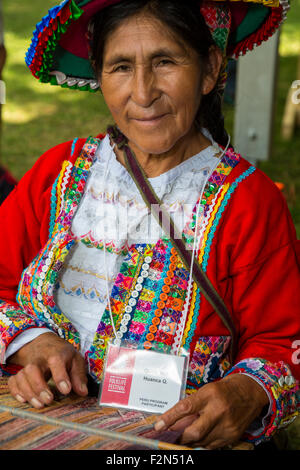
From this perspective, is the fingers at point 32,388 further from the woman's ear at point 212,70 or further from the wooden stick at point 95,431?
the woman's ear at point 212,70

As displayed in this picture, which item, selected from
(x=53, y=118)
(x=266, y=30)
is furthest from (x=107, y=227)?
(x=53, y=118)

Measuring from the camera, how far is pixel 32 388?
1.79 metres

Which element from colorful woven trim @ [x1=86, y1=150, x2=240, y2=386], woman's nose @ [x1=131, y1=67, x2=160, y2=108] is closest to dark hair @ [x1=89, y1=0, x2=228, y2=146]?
woman's nose @ [x1=131, y1=67, x2=160, y2=108]

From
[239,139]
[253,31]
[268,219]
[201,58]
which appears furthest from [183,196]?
[239,139]

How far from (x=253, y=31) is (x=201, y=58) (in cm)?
30

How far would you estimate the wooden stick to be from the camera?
1518mm

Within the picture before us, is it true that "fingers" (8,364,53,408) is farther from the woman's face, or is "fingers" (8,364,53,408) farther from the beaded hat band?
the beaded hat band

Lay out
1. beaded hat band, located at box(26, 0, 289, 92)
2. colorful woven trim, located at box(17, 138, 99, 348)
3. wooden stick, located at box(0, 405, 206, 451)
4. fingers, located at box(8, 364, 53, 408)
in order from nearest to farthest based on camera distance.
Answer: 1. wooden stick, located at box(0, 405, 206, 451)
2. fingers, located at box(8, 364, 53, 408)
3. beaded hat band, located at box(26, 0, 289, 92)
4. colorful woven trim, located at box(17, 138, 99, 348)

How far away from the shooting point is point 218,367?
76.7 inches

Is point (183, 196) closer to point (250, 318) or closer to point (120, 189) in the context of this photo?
point (120, 189)

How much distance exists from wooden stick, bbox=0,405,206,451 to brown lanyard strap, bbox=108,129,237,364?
0.46 m

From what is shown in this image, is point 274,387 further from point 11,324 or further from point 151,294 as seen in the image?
point 11,324

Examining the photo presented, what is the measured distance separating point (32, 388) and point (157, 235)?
1.89 ft

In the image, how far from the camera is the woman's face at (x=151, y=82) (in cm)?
181
